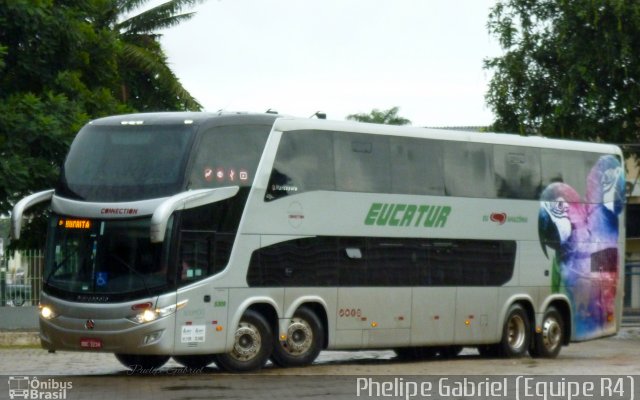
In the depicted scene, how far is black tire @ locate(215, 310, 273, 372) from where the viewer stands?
20.0m

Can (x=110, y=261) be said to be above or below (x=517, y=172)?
below

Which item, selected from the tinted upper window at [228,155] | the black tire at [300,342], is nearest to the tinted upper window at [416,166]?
the black tire at [300,342]

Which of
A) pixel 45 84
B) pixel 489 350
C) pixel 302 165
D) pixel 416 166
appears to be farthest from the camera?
pixel 45 84

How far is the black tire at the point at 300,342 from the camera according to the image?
2092 centimetres

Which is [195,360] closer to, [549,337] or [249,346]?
[249,346]

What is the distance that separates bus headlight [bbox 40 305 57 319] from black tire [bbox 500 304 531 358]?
872 cm

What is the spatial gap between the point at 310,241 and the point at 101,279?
11.6 feet

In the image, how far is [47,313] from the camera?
19.5m

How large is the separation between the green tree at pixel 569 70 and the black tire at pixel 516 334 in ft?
37.5

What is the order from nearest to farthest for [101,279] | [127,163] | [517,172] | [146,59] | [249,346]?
[101,279] → [127,163] → [249,346] → [517,172] → [146,59]

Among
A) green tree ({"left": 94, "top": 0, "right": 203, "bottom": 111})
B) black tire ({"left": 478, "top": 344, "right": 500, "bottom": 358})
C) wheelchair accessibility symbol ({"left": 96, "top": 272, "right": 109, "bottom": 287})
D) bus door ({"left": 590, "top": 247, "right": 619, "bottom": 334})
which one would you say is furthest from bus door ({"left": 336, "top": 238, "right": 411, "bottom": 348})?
green tree ({"left": 94, "top": 0, "right": 203, "bottom": 111})

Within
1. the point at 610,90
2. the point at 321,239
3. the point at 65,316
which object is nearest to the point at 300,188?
the point at 321,239

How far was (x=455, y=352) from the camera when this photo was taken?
25562 mm

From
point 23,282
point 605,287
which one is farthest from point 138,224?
point 23,282
